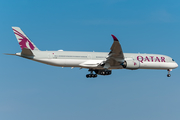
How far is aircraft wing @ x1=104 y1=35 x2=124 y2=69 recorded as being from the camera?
116 feet

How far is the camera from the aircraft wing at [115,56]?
116ft

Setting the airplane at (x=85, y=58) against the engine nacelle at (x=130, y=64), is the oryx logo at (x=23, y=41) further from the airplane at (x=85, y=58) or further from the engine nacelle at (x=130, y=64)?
the engine nacelle at (x=130, y=64)

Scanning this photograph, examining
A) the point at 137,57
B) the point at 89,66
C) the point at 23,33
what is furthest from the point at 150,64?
the point at 23,33

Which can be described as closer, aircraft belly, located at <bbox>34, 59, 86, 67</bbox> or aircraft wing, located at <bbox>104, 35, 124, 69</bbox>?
aircraft wing, located at <bbox>104, 35, 124, 69</bbox>

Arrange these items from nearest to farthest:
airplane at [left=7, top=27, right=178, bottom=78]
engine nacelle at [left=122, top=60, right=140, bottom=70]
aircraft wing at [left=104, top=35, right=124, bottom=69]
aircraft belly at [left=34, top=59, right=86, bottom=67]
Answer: aircraft wing at [left=104, top=35, right=124, bottom=69]
airplane at [left=7, top=27, right=178, bottom=78]
aircraft belly at [left=34, top=59, right=86, bottom=67]
engine nacelle at [left=122, top=60, right=140, bottom=70]

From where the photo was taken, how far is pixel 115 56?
38188mm

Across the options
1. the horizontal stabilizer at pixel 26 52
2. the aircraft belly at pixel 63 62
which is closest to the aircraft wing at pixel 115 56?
the aircraft belly at pixel 63 62

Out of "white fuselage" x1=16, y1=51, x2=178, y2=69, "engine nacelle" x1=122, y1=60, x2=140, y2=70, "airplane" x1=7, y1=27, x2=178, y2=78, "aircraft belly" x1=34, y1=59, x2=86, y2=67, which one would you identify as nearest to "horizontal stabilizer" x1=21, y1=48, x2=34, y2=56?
"airplane" x1=7, y1=27, x2=178, y2=78

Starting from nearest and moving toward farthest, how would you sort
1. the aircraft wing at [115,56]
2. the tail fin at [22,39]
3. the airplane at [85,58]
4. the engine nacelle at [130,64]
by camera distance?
the aircraft wing at [115,56] < the airplane at [85,58] < the tail fin at [22,39] < the engine nacelle at [130,64]

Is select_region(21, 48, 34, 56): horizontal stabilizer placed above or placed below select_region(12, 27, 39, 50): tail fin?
below

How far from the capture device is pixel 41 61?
39062 millimetres

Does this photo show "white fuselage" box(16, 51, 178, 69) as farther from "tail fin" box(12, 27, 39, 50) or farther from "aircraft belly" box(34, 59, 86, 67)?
"tail fin" box(12, 27, 39, 50)

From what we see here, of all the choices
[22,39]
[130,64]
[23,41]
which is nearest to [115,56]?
[130,64]

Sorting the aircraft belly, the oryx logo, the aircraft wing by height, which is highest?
the oryx logo
